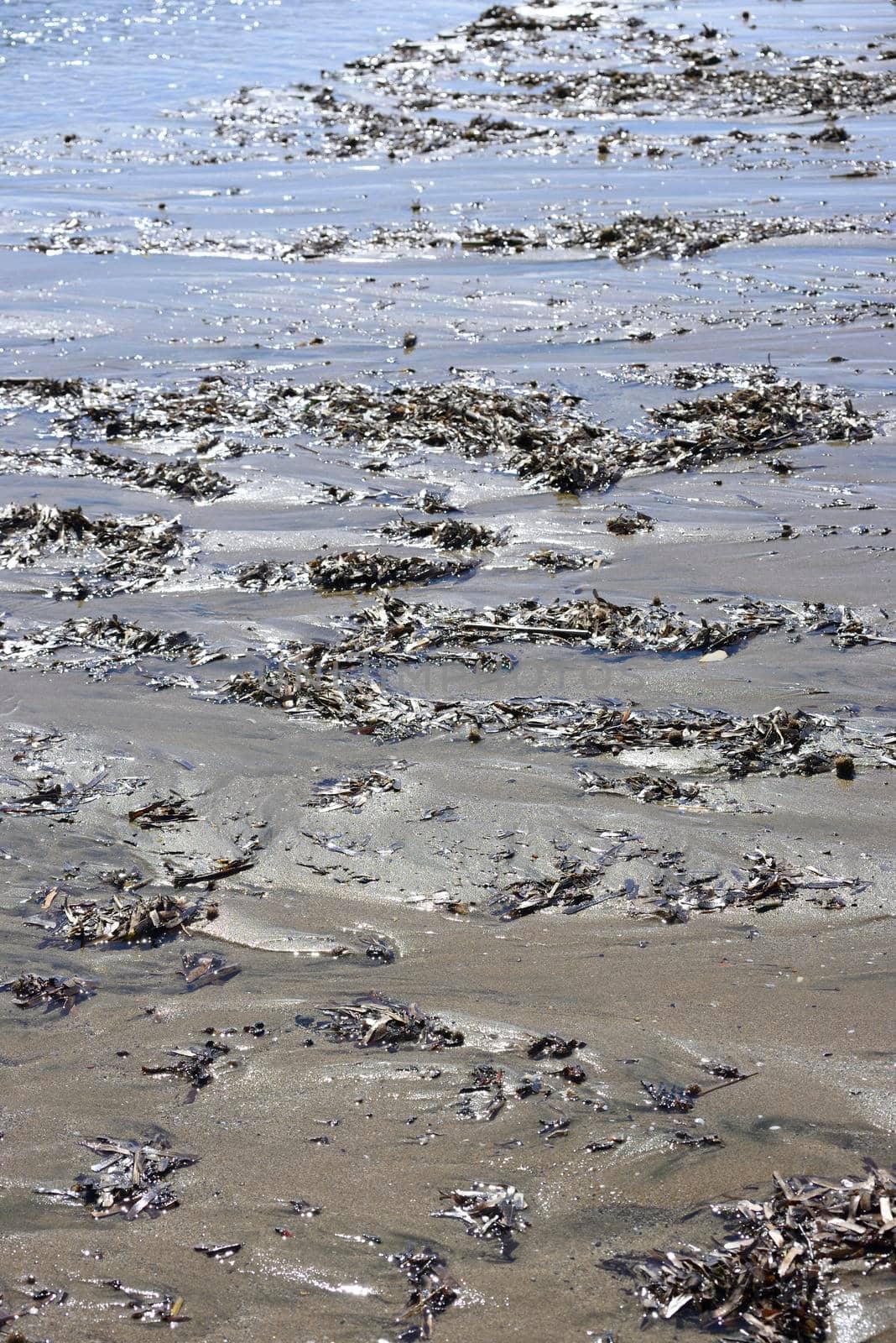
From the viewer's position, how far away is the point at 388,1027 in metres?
3.72

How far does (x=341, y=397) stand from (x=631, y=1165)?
6.50 meters

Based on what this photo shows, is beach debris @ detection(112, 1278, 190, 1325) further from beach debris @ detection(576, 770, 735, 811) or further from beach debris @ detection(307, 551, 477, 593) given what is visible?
beach debris @ detection(307, 551, 477, 593)

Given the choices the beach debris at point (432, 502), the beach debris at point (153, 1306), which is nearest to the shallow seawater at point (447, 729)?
the beach debris at point (153, 1306)

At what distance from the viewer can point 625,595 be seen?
6184 mm

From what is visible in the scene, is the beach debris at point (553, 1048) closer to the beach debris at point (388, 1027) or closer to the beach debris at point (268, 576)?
the beach debris at point (388, 1027)

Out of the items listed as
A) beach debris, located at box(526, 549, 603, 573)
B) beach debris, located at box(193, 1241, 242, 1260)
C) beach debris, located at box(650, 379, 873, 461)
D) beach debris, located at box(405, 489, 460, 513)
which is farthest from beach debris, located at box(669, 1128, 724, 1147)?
beach debris, located at box(650, 379, 873, 461)

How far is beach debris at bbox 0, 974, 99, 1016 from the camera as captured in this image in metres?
→ 3.91

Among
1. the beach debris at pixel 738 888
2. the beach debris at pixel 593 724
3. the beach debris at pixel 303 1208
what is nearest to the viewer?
the beach debris at pixel 303 1208

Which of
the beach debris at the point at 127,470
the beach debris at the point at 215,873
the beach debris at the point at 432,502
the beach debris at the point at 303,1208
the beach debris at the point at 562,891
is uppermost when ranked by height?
the beach debris at the point at 127,470

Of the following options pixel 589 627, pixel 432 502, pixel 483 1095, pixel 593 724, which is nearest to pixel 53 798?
pixel 593 724

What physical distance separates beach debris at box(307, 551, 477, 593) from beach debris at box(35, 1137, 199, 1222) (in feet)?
11.6

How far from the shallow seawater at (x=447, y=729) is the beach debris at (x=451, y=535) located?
1.1 inches

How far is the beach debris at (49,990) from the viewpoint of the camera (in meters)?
3.91

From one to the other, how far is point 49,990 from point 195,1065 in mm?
643
